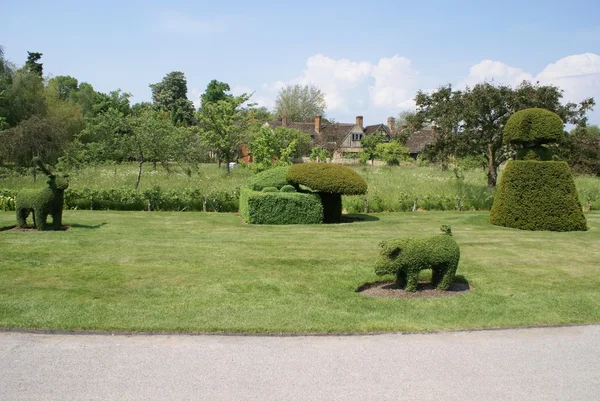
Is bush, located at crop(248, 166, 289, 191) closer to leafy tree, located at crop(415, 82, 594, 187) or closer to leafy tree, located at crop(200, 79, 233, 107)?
leafy tree, located at crop(415, 82, 594, 187)

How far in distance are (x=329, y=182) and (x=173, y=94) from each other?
6812 cm

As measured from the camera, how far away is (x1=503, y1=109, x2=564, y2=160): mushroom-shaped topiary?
15.8m

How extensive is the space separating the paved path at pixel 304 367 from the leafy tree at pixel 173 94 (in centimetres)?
7167

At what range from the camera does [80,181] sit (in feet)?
83.1

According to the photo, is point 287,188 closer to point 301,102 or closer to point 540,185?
point 540,185

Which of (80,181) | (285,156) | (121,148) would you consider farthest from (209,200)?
(285,156)

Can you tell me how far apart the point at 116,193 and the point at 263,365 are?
1693cm

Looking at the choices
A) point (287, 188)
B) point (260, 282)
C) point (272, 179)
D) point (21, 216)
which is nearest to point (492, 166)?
point (287, 188)

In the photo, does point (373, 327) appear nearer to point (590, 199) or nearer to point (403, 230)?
point (403, 230)

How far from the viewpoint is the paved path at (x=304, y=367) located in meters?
4.87

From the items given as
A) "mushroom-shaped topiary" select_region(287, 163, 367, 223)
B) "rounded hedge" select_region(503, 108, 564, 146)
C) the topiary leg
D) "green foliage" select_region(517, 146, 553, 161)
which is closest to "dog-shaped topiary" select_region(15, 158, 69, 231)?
the topiary leg

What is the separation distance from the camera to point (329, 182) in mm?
17016

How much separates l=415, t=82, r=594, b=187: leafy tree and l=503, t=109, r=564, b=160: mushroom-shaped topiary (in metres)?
8.34

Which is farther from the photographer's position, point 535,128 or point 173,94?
point 173,94
